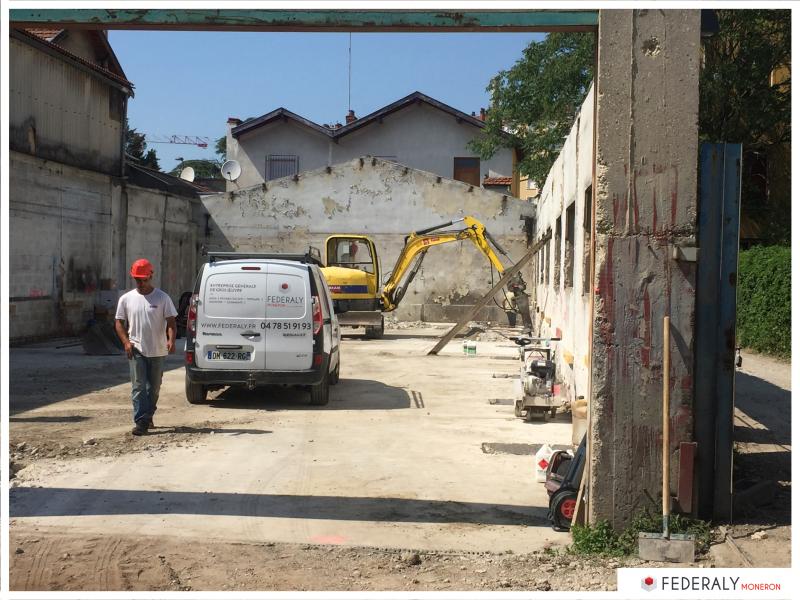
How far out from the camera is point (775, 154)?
2988 centimetres

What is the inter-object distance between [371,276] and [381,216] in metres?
6.38

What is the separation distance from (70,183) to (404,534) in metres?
18.7

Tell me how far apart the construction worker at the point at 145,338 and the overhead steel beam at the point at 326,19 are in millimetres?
3835

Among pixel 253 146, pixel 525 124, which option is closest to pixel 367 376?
pixel 525 124

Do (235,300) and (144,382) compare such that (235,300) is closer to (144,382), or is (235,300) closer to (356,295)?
(144,382)

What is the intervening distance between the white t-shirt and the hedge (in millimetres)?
12914

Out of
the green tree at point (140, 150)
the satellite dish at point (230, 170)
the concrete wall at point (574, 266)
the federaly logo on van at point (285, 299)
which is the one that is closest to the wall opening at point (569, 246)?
the concrete wall at point (574, 266)

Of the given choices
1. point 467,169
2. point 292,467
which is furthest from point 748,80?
point 292,467

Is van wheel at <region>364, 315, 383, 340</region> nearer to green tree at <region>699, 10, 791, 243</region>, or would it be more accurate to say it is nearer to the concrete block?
green tree at <region>699, 10, 791, 243</region>

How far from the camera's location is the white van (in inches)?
454

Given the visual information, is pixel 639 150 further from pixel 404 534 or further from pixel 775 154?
pixel 775 154

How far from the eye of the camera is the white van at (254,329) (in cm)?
1153

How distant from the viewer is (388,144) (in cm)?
4278

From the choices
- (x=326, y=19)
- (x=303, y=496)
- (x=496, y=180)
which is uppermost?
(x=496, y=180)
